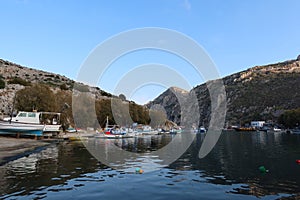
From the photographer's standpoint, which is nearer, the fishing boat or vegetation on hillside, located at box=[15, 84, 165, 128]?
the fishing boat

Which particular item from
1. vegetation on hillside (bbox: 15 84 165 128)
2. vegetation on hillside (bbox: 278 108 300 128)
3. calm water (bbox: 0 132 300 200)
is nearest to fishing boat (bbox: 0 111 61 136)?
vegetation on hillside (bbox: 15 84 165 128)

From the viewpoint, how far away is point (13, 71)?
486ft

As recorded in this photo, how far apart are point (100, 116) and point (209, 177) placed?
8724 centimetres

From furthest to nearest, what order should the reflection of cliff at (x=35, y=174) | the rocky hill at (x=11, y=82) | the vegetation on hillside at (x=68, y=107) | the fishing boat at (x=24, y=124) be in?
the rocky hill at (x=11, y=82) → the vegetation on hillside at (x=68, y=107) → the fishing boat at (x=24, y=124) → the reflection of cliff at (x=35, y=174)

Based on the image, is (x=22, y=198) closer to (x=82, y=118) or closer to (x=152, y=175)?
(x=152, y=175)

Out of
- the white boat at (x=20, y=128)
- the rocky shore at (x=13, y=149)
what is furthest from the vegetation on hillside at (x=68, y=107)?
the rocky shore at (x=13, y=149)

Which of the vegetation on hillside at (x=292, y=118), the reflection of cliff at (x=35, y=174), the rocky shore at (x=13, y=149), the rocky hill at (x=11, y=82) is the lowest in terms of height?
the reflection of cliff at (x=35, y=174)

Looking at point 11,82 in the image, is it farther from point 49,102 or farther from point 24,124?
point 24,124

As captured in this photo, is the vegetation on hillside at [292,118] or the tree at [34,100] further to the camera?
the vegetation on hillside at [292,118]

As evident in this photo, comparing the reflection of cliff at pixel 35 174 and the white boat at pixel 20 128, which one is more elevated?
the white boat at pixel 20 128

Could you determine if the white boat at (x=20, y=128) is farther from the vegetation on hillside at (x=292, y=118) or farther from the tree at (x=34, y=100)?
the vegetation on hillside at (x=292, y=118)

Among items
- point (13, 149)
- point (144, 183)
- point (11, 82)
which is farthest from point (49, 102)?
point (144, 183)

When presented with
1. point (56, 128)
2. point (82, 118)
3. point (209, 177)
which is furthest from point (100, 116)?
point (209, 177)

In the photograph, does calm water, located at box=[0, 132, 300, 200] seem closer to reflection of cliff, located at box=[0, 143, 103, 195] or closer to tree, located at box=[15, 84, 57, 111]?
reflection of cliff, located at box=[0, 143, 103, 195]
